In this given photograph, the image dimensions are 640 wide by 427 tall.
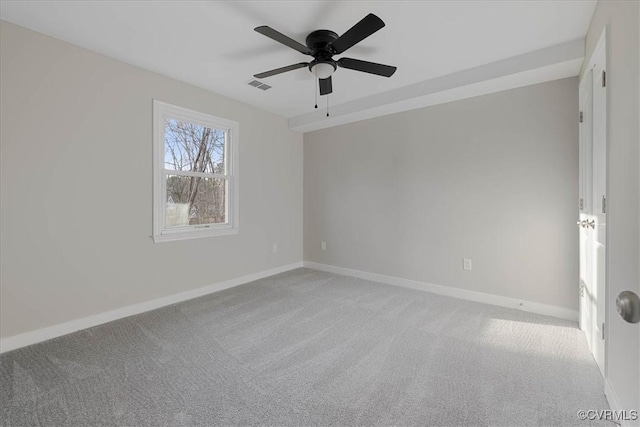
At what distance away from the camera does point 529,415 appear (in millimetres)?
1564

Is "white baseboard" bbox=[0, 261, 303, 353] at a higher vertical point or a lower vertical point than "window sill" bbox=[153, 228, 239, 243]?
lower

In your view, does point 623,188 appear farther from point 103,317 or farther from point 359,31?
point 103,317

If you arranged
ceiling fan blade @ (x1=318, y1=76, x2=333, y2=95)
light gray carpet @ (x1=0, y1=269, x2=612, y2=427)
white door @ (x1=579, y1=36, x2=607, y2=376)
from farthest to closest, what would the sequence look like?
1. ceiling fan blade @ (x1=318, y1=76, x2=333, y2=95)
2. white door @ (x1=579, y1=36, x2=607, y2=376)
3. light gray carpet @ (x1=0, y1=269, x2=612, y2=427)

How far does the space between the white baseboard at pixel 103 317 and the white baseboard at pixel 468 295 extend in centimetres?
163

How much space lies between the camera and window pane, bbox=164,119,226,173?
3355mm

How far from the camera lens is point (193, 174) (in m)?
3.55

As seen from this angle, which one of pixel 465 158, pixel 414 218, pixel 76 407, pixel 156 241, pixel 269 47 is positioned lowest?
pixel 76 407

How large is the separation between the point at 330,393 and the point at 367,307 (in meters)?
1.48

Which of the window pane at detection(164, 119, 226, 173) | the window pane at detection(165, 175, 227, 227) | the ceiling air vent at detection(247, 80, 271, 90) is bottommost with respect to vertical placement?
the window pane at detection(165, 175, 227, 227)

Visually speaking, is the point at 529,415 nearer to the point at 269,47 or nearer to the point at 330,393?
the point at 330,393

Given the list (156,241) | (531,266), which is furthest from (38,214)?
(531,266)

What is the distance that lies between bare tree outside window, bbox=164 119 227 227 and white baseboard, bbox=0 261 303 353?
838 millimetres

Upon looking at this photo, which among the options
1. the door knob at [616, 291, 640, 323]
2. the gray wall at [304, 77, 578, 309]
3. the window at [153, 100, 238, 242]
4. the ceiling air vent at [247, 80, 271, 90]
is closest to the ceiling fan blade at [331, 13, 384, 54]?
the ceiling air vent at [247, 80, 271, 90]

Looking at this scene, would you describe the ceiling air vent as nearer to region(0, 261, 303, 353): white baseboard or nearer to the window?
the window
